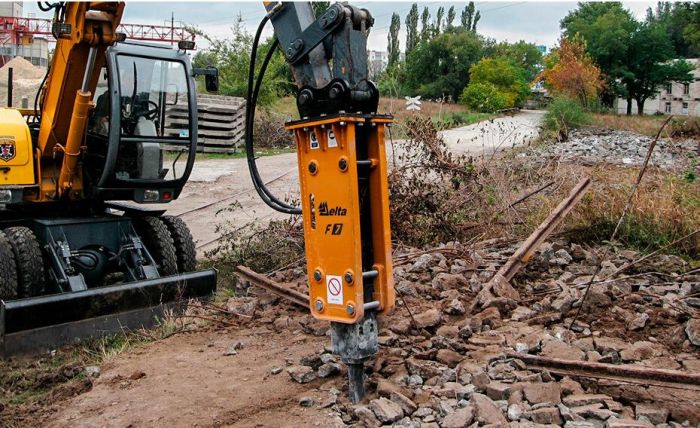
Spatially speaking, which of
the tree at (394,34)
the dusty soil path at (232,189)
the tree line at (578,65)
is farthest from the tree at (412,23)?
the dusty soil path at (232,189)

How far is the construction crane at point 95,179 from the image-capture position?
6.73m

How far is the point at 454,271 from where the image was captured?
6.40m

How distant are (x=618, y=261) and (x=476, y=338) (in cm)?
213

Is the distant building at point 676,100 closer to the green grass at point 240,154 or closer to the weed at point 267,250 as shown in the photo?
the green grass at point 240,154

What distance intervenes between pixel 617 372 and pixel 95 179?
547 cm

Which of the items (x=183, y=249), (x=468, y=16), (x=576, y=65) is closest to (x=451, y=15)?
(x=468, y=16)

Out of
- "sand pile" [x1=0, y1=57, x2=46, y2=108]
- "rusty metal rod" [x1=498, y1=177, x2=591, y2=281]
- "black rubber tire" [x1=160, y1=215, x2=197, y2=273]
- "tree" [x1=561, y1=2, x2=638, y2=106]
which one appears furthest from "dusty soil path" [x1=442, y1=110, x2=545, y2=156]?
"tree" [x1=561, y1=2, x2=638, y2=106]

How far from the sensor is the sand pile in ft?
62.0

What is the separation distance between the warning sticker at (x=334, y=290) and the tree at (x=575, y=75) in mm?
36088

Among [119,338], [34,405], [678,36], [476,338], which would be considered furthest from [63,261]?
[678,36]

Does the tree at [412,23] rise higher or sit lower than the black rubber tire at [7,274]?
higher

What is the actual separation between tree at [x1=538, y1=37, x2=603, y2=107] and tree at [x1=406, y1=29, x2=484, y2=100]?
7.51 m

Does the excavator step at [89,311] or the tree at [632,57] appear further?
the tree at [632,57]

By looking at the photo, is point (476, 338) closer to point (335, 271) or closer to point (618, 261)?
point (335, 271)
